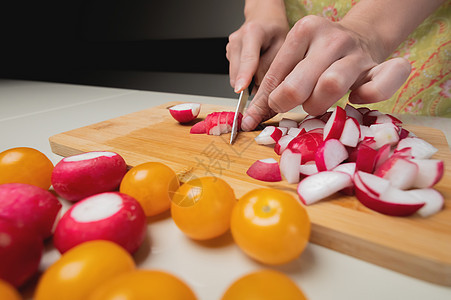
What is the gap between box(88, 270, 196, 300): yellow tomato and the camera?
1.10 feet

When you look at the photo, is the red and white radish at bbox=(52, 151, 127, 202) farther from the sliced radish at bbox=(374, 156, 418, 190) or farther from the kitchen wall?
the kitchen wall

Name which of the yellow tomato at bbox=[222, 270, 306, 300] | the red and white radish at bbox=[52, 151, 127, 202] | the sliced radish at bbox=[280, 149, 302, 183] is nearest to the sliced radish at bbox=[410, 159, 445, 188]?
the sliced radish at bbox=[280, 149, 302, 183]

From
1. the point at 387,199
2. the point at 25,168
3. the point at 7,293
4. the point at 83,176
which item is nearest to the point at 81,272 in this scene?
the point at 7,293

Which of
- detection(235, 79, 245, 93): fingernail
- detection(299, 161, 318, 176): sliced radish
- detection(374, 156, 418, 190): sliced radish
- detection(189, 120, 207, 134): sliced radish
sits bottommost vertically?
detection(189, 120, 207, 134): sliced radish

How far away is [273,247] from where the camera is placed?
18.4 inches

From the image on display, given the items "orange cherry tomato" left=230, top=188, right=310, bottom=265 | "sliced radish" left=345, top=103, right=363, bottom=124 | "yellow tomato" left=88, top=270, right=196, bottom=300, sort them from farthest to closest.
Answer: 1. "sliced radish" left=345, top=103, right=363, bottom=124
2. "orange cherry tomato" left=230, top=188, right=310, bottom=265
3. "yellow tomato" left=88, top=270, right=196, bottom=300

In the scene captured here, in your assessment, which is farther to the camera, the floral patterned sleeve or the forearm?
the floral patterned sleeve

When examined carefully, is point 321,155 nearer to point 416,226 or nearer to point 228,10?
point 416,226

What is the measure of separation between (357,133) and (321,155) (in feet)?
0.56

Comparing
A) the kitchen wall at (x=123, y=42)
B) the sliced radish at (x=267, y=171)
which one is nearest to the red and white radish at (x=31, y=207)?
the sliced radish at (x=267, y=171)

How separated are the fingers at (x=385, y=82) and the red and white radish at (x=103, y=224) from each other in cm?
76

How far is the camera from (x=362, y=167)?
73 centimetres

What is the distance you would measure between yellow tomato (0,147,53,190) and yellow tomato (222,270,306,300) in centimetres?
61

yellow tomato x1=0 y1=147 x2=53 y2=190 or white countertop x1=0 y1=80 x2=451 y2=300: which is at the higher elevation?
yellow tomato x1=0 y1=147 x2=53 y2=190
